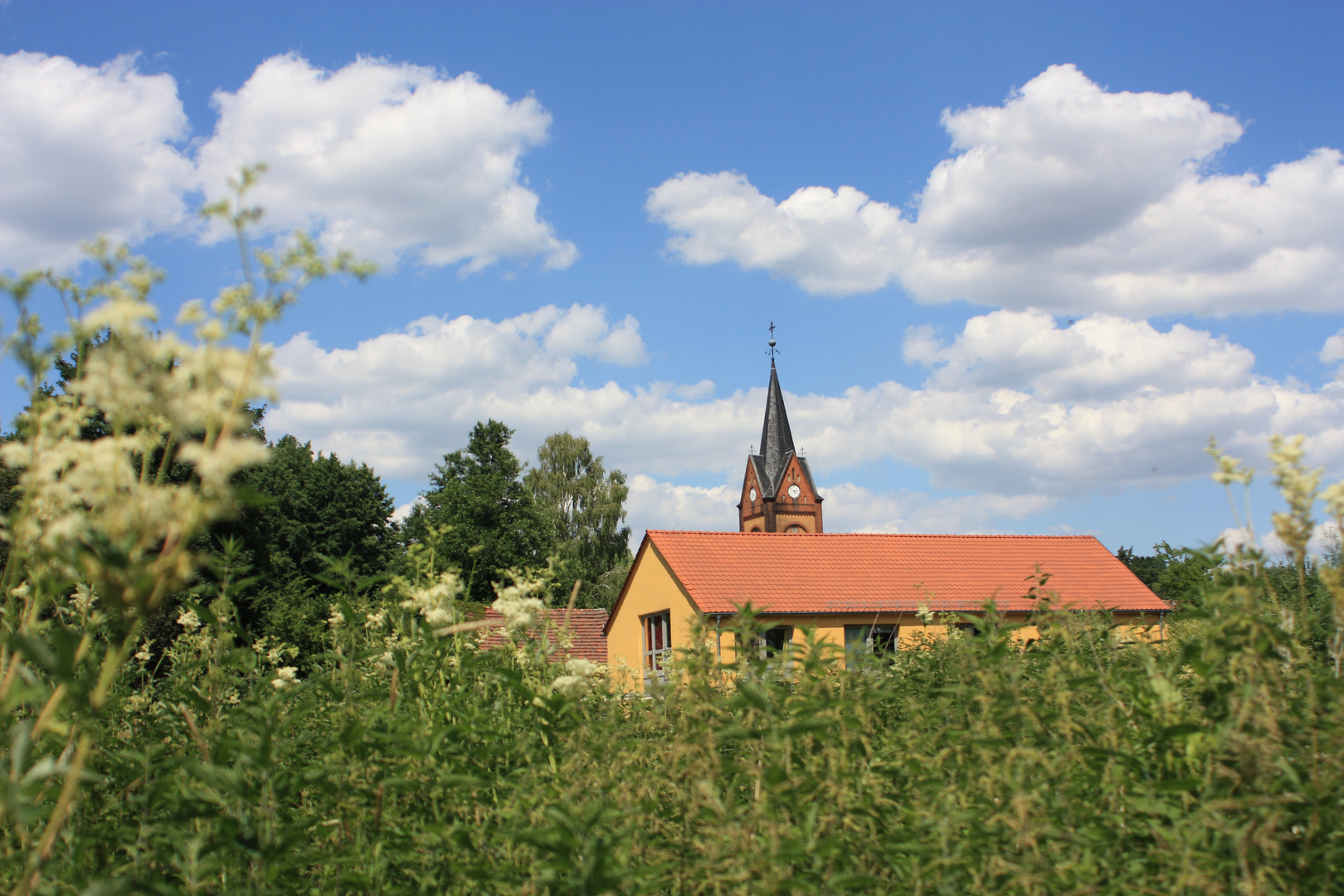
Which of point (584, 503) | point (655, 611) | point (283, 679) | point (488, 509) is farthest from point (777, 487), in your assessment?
point (283, 679)

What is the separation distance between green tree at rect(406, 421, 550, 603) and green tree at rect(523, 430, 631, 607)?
4312 millimetres

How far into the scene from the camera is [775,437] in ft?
226

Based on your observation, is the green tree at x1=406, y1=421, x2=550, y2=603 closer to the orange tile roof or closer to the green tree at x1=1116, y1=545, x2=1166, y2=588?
the orange tile roof

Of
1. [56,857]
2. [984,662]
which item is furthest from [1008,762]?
[56,857]

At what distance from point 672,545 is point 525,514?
746 inches

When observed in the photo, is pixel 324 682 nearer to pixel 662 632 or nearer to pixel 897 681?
pixel 897 681

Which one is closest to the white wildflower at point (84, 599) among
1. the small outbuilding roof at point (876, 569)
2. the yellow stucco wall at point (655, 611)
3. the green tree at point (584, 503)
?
the yellow stucco wall at point (655, 611)

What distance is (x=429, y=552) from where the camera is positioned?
12.8ft

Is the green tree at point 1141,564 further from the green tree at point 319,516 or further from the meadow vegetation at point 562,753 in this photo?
the meadow vegetation at point 562,753

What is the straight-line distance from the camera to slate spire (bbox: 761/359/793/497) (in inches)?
2670

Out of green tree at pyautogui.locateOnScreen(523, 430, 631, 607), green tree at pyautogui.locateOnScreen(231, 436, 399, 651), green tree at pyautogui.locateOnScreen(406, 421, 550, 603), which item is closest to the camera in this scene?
green tree at pyautogui.locateOnScreen(231, 436, 399, 651)

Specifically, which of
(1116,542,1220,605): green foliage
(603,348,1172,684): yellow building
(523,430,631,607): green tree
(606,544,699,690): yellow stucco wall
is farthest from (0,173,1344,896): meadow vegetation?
(523,430,631,607): green tree

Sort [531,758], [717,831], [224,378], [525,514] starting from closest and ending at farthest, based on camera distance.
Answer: [224,378] < [717,831] < [531,758] < [525,514]

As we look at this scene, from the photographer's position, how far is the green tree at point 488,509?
142 ft
